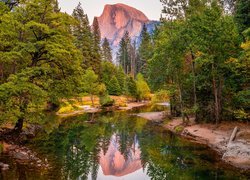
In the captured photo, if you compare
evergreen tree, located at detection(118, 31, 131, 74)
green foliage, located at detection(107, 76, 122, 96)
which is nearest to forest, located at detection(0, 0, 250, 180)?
green foliage, located at detection(107, 76, 122, 96)

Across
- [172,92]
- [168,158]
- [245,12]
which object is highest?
[245,12]

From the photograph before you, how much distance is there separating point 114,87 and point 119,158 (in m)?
58.6

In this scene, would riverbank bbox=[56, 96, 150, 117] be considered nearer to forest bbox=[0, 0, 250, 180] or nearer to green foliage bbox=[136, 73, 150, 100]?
green foliage bbox=[136, 73, 150, 100]

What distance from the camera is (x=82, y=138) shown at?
3278 centimetres

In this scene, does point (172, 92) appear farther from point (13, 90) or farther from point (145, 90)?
point (145, 90)

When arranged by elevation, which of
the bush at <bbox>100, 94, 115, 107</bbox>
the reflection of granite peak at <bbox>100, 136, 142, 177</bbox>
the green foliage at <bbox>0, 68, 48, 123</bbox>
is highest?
the green foliage at <bbox>0, 68, 48, 123</bbox>

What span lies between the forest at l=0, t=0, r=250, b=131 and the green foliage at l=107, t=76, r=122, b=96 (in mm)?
39708

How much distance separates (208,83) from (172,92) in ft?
21.7

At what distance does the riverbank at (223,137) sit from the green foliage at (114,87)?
41.9 meters

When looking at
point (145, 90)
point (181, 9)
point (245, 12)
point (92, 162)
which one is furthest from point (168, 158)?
point (145, 90)

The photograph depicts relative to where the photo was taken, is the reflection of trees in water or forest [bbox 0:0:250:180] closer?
the reflection of trees in water

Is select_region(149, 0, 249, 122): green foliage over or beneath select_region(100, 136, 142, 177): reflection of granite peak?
over

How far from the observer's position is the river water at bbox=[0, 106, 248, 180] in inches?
786

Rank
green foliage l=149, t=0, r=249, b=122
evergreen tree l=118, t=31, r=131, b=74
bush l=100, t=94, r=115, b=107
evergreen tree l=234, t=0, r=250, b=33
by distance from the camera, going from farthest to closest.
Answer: evergreen tree l=118, t=31, r=131, b=74
bush l=100, t=94, r=115, b=107
evergreen tree l=234, t=0, r=250, b=33
green foliage l=149, t=0, r=249, b=122
